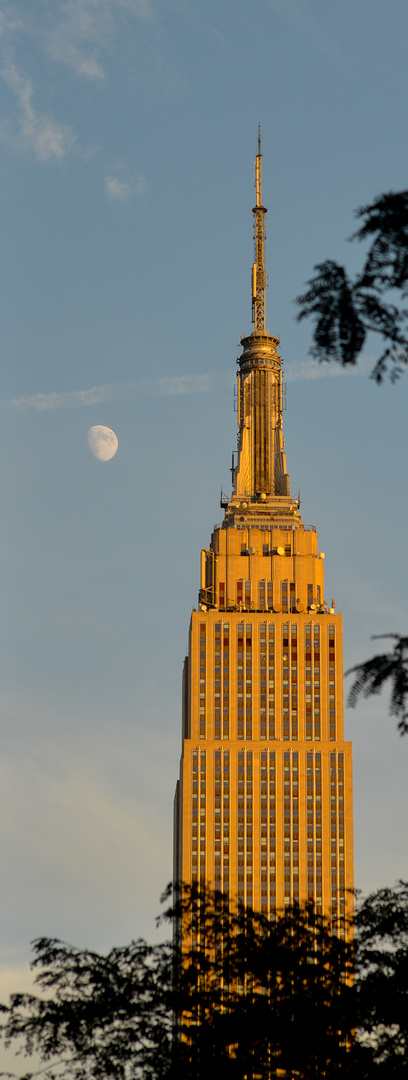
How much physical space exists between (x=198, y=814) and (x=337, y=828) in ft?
37.0

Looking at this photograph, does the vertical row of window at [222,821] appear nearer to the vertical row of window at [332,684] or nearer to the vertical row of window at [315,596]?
the vertical row of window at [332,684]

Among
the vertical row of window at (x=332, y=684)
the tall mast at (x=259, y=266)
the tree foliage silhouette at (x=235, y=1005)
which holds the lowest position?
the tree foliage silhouette at (x=235, y=1005)

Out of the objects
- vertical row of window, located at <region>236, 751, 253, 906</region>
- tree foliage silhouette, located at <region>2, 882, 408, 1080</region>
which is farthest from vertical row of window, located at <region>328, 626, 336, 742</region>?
tree foliage silhouette, located at <region>2, 882, 408, 1080</region>

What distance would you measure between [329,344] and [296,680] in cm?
11552

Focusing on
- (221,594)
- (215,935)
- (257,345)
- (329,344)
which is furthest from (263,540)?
(329,344)

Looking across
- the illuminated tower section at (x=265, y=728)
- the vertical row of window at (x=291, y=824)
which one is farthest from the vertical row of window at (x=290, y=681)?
the vertical row of window at (x=291, y=824)

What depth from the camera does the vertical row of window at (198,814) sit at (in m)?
133

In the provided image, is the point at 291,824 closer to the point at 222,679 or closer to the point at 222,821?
the point at 222,821

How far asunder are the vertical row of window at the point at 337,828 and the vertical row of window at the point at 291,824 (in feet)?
9.24

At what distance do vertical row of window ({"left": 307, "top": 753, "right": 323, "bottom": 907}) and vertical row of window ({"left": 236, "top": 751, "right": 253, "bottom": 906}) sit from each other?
4691mm

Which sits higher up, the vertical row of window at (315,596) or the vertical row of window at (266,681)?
the vertical row of window at (315,596)

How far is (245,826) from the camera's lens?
442 ft

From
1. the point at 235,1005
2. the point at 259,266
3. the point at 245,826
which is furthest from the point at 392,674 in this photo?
the point at 259,266

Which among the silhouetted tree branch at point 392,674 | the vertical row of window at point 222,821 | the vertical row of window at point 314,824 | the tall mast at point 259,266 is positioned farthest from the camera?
the tall mast at point 259,266
